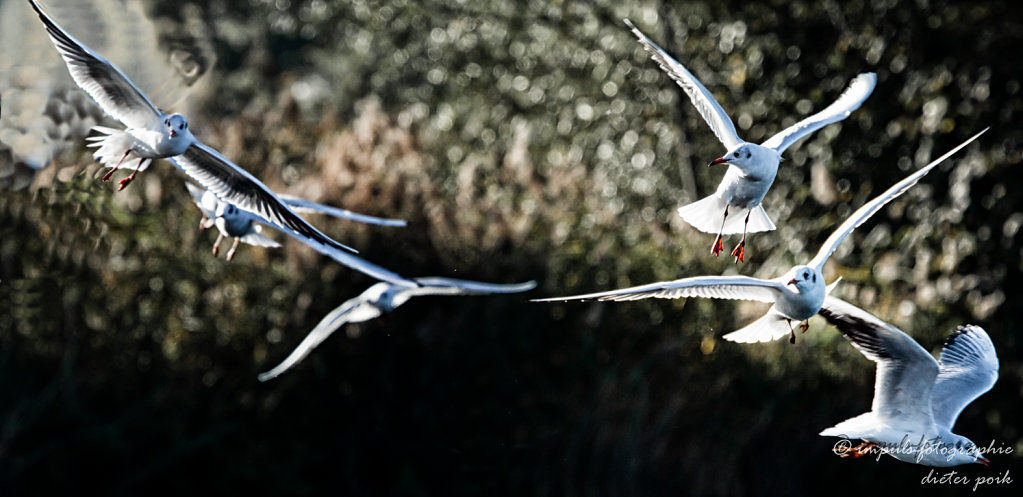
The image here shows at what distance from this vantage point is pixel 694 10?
6.84 metres

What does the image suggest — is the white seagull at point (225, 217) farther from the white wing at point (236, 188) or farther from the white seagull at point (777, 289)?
the white seagull at point (777, 289)

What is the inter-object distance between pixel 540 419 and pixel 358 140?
1.61 metres

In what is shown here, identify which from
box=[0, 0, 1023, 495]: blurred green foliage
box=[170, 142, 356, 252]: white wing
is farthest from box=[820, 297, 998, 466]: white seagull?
box=[0, 0, 1023, 495]: blurred green foliage

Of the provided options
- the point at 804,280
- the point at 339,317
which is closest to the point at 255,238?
the point at 339,317

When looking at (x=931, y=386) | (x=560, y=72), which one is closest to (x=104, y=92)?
(x=931, y=386)

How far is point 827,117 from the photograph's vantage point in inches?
114

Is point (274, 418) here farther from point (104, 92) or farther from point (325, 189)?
point (104, 92)

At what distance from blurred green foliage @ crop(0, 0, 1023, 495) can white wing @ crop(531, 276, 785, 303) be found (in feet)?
7.73

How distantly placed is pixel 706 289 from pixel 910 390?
0.81m

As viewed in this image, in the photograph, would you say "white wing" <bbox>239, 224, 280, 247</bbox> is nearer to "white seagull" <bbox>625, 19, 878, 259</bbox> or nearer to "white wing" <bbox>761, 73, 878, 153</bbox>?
"white seagull" <bbox>625, 19, 878, 259</bbox>

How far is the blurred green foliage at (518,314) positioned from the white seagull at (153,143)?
1537 mm

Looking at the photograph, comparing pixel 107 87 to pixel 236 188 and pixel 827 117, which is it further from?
pixel 827 117

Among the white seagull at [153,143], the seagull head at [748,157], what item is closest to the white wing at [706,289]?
the seagull head at [748,157]

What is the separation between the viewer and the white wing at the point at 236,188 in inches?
105
